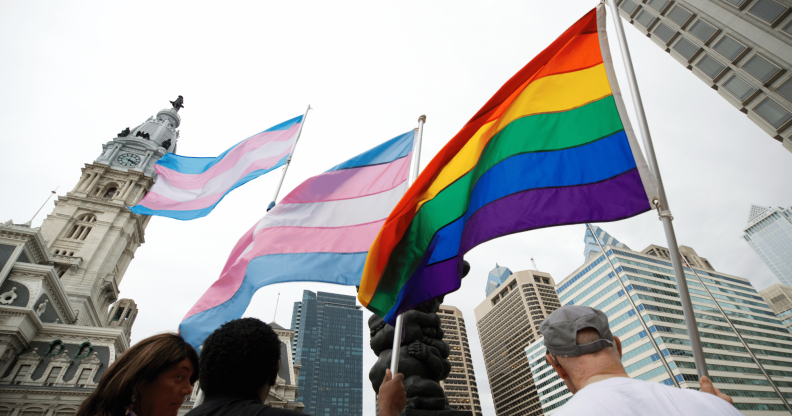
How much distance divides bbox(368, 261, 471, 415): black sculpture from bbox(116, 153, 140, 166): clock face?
229 feet

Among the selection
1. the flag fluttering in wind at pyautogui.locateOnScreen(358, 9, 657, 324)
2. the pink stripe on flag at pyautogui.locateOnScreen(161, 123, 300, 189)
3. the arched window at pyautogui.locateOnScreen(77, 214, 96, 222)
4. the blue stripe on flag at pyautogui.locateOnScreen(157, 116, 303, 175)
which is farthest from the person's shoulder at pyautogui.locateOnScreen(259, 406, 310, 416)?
the arched window at pyautogui.locateOnScreen(77, 214, 96, 222)

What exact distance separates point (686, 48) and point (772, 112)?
5360 millimetres

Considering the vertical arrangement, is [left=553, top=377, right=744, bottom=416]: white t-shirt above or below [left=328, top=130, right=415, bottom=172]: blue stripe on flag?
below

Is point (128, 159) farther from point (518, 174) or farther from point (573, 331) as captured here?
point (573, 331)

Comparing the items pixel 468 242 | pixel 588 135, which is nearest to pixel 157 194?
pixel 468 242

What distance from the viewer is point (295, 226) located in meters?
6.50

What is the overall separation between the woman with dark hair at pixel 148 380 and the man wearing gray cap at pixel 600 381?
7.12 ft

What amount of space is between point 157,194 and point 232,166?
1815 mm

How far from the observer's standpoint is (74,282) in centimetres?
4266

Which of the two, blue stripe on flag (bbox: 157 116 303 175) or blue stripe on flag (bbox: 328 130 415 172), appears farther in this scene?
blue stripe on flag (bbox: 157 116 303 175)

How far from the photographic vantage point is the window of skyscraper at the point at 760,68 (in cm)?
1529

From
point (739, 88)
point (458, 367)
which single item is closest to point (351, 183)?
point (739, 88)

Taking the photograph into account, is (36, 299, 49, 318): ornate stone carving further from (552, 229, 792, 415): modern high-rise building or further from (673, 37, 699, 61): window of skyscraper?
(552, 229, 792, 415): modern high-rise building

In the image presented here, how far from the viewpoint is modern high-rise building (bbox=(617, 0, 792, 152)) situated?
14695 mm
